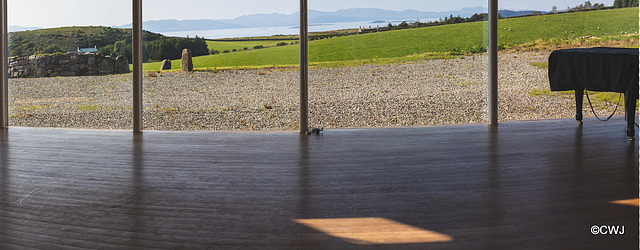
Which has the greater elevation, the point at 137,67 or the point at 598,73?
the point at 137,67

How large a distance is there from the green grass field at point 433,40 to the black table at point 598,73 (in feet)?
2.60

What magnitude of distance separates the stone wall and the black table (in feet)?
16.4

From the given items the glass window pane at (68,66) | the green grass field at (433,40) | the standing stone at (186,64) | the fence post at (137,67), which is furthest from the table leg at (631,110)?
the glass window pane at (68,66)

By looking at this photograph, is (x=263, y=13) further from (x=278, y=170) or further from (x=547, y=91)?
(x=547, y=91)

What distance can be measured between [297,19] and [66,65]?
2999mm

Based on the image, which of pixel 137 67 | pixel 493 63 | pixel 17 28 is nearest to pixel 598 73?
pixel 493 63

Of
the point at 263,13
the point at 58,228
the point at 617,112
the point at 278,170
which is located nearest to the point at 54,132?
the point at 263,13

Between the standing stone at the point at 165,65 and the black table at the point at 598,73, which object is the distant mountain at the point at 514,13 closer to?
the black table at the point at 598,73

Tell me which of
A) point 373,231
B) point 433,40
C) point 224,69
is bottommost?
point 373,231

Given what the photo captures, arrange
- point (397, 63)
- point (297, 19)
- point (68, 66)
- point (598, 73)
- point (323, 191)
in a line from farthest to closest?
point (68, 66), point (397, 63), point (297, 19), point (598, 73), point (323, 191)

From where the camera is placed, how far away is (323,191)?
147 inches

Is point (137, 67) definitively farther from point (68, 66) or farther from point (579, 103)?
point (579, 103)

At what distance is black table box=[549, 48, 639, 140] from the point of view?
5324 millimetres

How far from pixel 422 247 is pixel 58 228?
189 cm
